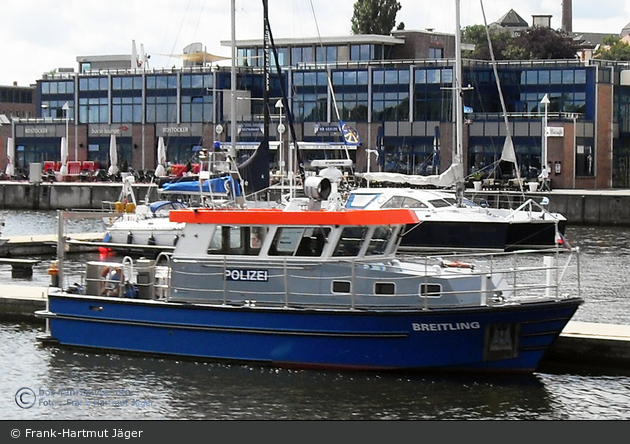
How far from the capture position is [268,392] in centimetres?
2267

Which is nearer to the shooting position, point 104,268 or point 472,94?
point 104,268

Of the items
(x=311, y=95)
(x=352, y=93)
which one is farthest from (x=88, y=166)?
(x=352, y=93)

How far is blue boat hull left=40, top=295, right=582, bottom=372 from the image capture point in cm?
2291

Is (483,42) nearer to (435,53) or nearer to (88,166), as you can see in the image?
(435,53)

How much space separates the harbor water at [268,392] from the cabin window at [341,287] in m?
1.59

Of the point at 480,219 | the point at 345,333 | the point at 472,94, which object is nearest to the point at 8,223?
the point at 480,219

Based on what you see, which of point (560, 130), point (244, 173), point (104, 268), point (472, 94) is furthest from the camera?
point (472, 94)

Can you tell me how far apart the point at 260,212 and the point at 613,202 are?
4394 cm

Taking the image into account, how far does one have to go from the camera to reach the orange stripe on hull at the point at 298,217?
77.6 feet

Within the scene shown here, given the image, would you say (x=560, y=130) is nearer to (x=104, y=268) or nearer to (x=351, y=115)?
(x=351, y=115)

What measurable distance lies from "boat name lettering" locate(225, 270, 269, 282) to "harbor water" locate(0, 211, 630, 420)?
175 cm

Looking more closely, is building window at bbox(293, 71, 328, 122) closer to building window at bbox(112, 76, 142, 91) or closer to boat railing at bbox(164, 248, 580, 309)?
building window at bbox(112, 76, 142, 91)

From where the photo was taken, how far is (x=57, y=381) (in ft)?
77.5

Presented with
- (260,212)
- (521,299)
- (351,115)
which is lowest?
(521,299)
